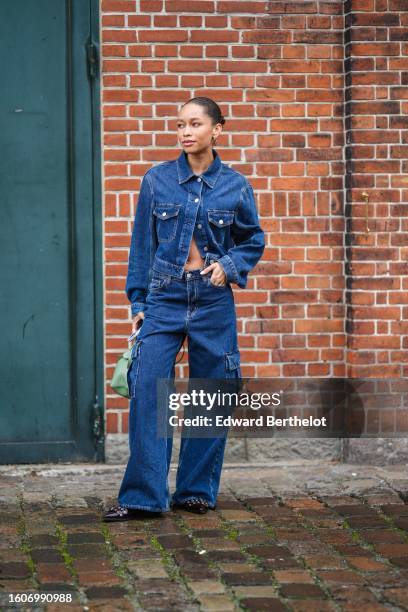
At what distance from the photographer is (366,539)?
4.81 m

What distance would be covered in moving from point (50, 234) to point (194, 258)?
1.37m

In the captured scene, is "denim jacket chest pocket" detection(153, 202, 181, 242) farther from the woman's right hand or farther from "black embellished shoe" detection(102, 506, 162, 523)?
"black embellished shoe" detection(102, 506, 162, 523)

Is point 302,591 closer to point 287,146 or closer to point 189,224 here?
point 189,224

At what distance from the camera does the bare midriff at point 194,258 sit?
200 inches

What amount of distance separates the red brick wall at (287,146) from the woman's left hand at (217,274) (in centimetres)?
129

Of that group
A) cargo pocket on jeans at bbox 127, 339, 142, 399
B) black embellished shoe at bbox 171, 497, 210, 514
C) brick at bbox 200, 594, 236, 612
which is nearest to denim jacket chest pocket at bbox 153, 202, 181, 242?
cargo pocket on jeans at bbox 127, 339, 142, 399

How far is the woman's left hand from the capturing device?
4969 millimetres

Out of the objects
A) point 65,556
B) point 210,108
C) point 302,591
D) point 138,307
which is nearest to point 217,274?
point 138,307

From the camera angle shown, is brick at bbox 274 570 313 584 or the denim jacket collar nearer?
brick at bbox 274 570 313 584

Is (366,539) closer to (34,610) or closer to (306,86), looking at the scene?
(34,610)

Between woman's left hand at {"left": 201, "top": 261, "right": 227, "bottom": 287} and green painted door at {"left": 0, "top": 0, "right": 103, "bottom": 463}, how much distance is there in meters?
1.38

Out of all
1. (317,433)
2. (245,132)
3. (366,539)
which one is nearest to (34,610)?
(366,539)

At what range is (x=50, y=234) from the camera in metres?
6.16

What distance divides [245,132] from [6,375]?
1.98m
